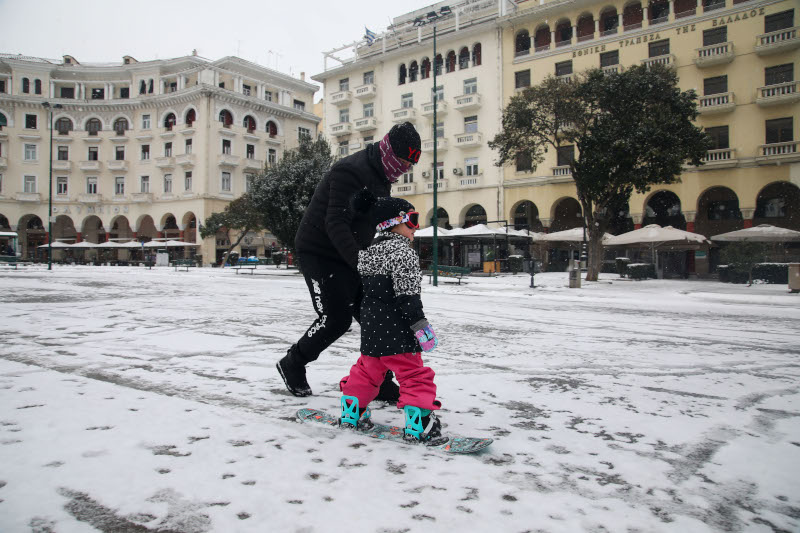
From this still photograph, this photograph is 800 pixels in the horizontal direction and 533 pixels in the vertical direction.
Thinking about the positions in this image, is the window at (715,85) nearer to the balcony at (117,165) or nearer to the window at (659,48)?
the window at (659,48)

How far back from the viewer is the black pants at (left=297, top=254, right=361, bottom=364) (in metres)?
2.89

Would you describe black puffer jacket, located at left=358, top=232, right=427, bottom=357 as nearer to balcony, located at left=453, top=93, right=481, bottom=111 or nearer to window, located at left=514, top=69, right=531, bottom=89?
window, located at left=514, top=69, right=531, bottom=89

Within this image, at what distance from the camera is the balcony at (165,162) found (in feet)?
134

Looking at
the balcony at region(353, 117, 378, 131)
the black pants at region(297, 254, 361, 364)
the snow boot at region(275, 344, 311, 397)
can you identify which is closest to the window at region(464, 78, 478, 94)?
the balcony at region(353, 117, 378, 131)

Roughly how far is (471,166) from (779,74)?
16.8 meters

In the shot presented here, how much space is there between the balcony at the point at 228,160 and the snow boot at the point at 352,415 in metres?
42.0

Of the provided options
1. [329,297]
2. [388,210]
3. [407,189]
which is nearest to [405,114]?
[407,189]

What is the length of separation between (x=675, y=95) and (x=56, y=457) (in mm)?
19827

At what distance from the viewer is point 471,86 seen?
3162 centimetres

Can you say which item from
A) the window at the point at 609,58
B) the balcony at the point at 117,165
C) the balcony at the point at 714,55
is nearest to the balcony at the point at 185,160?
the balcony at the point at 117,165

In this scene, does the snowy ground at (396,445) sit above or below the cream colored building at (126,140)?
below

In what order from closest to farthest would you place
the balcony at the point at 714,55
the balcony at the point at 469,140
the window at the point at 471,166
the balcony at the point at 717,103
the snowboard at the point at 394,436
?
the snowboard at the point at 394,436
the balcony at the point at 714,55
the balcony at the point at 717,103
the balcony at the point at 469,140
the window at the point at 471,166

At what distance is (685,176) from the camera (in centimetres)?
2455

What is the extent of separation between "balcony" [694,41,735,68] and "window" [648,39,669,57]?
177 cm
